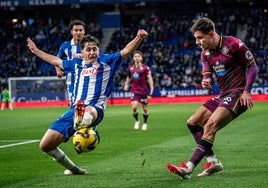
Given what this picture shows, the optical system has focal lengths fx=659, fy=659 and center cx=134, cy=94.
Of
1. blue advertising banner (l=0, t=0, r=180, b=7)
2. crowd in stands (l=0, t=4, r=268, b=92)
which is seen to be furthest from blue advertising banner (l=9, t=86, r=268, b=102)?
blue advertising banner (l=0, t=0, r=180, b=7)

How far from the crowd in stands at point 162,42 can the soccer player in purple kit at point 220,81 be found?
37462 millimetres

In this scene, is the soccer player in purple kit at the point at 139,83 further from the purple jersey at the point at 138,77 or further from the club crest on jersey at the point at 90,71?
the club crest on jersey at the point at 90,71

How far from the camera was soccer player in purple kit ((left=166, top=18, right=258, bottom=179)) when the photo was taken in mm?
9703

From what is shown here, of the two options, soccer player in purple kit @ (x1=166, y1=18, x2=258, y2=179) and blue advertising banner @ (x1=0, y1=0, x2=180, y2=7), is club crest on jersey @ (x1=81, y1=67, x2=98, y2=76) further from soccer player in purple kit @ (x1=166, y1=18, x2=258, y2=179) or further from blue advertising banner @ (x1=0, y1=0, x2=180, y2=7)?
blue advertising banner @ (x1=0, y1=0, x2=180, y2=7)

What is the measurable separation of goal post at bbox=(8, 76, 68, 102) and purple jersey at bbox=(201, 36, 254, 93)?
1507 inches

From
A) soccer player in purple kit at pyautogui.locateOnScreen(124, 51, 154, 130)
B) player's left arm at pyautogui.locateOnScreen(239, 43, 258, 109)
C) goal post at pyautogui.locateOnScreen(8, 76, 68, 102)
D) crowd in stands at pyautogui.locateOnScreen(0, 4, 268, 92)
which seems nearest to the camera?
player's left arm at pyautogui.locateOnScreen(239, 43, 258, 109)

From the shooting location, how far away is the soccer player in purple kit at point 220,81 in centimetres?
970

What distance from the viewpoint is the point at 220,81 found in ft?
33.3

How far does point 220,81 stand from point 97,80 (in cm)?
190

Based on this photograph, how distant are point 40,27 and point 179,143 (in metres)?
45.1

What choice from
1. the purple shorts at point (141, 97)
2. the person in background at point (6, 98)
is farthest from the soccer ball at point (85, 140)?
the person in background at point (6, 98)

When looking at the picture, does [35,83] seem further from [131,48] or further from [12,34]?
[131,48]

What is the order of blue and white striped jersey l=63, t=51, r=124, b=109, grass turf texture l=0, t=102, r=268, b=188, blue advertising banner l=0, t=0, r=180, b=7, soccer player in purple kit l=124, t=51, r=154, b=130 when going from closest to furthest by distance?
grass turf texture l=0, t=102, r=268, b=188, blue and white striped jersey l=63, t=51, r=124, b=109, soccer player in purple kit l=124, t=51, r=154, b=130, blue advertising banner l=0, t=0, r=180, b=7

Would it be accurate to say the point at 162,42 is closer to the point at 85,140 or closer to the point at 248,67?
the point at 248,67
